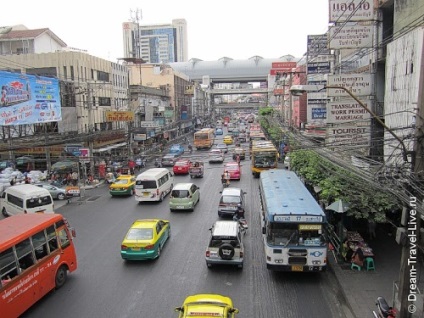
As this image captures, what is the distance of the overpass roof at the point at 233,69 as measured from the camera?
4449 inches

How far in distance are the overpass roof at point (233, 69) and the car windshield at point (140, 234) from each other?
100567 millimetres

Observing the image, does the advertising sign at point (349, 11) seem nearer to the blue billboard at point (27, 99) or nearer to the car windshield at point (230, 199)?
the car windshield at point (230, 199)

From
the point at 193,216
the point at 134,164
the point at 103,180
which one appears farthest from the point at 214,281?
the point at 134,164

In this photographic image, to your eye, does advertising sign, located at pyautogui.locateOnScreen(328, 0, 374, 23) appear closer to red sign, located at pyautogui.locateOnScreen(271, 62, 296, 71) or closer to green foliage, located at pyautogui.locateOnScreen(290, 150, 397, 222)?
green foliage, located at pyautogui.locateOnScreen(290, 150, 397, 222)

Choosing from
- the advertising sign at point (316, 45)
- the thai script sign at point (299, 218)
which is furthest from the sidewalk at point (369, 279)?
the advertising sign at point (316, 45)

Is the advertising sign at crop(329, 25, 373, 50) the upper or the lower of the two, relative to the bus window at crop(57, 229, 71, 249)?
upper

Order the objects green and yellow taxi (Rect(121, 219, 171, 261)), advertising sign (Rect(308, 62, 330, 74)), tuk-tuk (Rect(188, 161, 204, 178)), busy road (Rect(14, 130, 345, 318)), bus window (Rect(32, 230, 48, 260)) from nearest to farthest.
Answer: busy road (Rect(14, 130, 345, 318)), bus window (Rect(32, 230, 48, 260)), green and yellow taxi (Rect(121, 219, 171, 261)), advertising sign (Rect(308, 62, 330, 74)), tuk-tuk (Rect(188, 161, 204, 178))

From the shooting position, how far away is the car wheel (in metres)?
13.4

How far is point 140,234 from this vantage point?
1620 centimetres

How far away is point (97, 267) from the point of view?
51.0 feet

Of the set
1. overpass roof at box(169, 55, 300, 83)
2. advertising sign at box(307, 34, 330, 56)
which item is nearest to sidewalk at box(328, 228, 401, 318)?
advertising sign at box(307, 34, 330, 56)

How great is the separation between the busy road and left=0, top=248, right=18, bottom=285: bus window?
169cm

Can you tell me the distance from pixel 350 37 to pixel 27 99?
2123 cm

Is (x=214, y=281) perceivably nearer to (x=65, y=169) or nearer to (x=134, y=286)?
(x=134, y=286)
